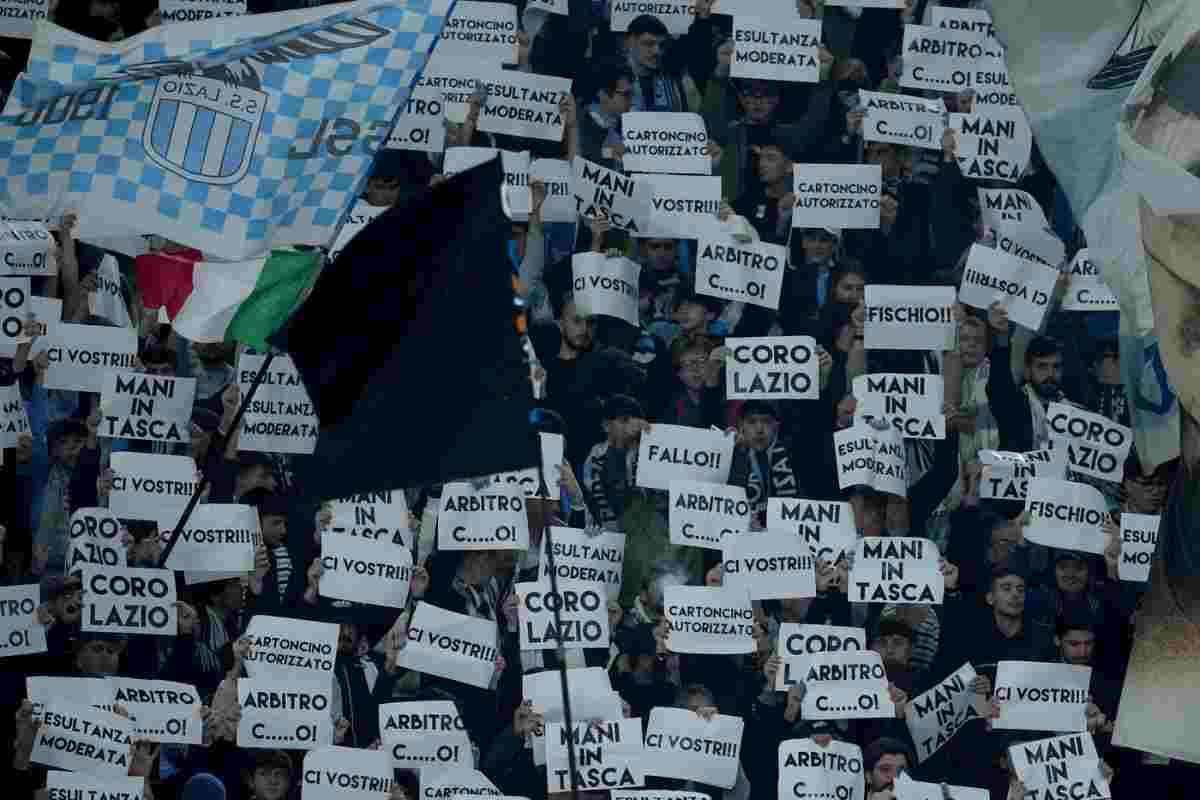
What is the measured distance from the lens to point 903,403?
11867 mm

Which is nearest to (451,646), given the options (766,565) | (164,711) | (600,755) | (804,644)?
(600,755)

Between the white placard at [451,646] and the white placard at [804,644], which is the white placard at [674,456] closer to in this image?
the white placard at [804,644]

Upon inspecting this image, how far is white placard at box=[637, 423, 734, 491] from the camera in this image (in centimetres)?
1171

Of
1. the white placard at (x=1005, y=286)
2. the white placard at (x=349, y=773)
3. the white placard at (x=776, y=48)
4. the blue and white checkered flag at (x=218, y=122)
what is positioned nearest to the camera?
the blue and white checkered flag at (x=218, y=122)

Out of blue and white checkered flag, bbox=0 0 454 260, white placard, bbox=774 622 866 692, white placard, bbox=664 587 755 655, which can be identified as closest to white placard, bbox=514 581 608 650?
white placard, bbox=664 587 755 655

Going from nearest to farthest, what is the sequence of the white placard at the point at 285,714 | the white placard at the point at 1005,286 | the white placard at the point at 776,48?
the white placard at the point at 285,714 < the white placard at the point at 1005,286 < the white placard at the point at 776,48

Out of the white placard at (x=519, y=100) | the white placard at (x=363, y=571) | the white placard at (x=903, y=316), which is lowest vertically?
the white placard at (x=363, y=571)

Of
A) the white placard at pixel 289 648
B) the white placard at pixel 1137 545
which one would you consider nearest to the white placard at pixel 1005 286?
the white placard at pixel 1137 545

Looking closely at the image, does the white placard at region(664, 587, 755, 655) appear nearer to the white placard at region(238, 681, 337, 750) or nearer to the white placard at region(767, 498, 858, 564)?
the white placard at region(767, 498, 858, 564)

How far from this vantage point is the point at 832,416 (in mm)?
11922

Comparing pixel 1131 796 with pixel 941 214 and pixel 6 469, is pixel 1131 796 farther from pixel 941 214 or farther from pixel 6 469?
pixel 6 469

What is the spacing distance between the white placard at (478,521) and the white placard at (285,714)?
844mm

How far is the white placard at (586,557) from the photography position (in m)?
11.5

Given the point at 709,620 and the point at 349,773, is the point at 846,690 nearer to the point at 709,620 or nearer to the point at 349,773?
the point at 709,620
